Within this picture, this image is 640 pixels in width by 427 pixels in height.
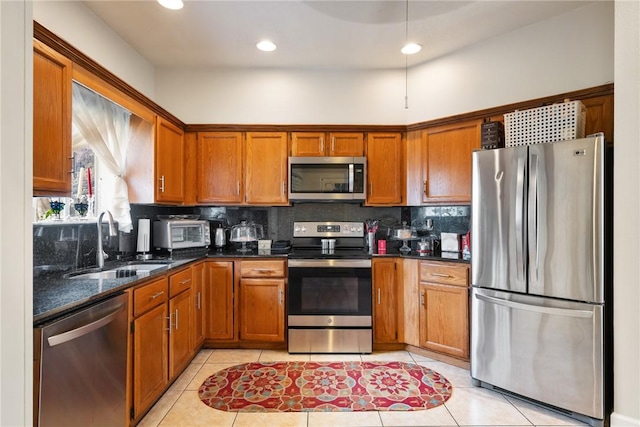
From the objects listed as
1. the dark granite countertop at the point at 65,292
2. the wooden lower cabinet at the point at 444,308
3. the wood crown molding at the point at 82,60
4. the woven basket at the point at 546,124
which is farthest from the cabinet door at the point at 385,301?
the wood crown molding at the point at 82,60

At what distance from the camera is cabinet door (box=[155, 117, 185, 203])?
2.92 meters

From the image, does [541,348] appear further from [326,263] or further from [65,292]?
[65,292]

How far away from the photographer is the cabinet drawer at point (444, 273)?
282 centimetres

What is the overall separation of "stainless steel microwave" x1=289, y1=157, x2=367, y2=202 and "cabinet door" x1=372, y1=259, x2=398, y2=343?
0.72 m

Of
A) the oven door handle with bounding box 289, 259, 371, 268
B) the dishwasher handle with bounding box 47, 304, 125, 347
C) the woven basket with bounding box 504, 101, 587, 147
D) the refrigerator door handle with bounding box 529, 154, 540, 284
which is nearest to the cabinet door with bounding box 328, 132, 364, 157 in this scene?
the oven door handle with bounding box 289, 259, 371, 268

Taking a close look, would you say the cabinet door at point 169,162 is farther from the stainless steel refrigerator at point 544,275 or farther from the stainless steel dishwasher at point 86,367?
the stainless steel refrigerator at point 544,275

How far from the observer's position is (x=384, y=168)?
3.49 m

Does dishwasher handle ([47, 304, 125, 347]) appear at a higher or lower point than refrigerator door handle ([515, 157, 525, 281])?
lower

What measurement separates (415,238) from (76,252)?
2.87 metres

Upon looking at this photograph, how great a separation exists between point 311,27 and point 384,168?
1.44 metres

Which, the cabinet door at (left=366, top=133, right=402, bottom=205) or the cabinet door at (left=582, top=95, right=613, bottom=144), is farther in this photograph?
the cabinet door at (left=366, top=133, right=402, bottom=205)

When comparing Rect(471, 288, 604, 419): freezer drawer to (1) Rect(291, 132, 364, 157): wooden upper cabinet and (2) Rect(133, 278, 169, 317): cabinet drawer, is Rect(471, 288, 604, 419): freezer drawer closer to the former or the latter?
(1) Rect(291, 132, 364, 157): wooden upper cabinet
